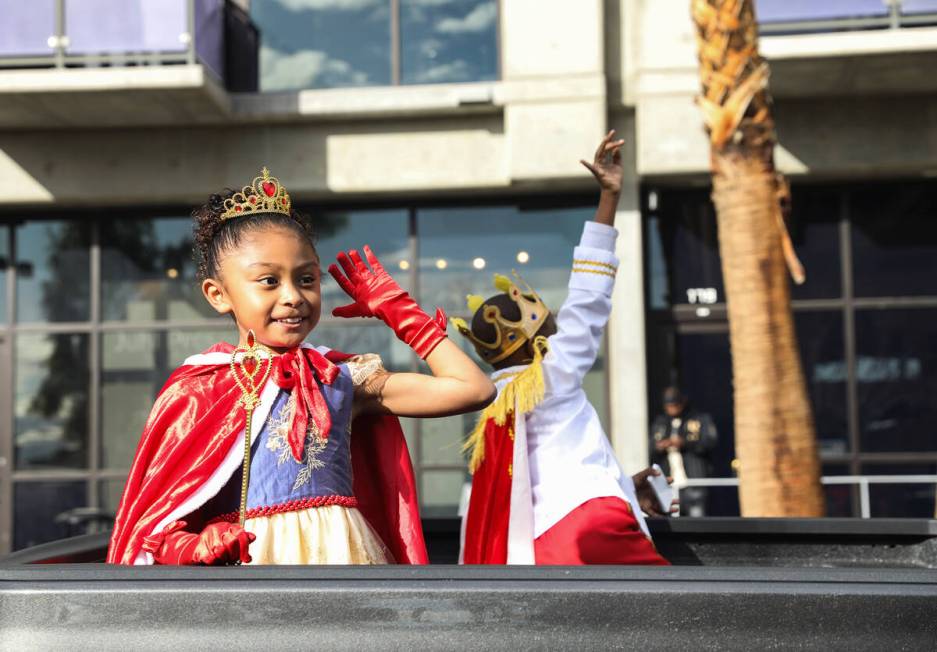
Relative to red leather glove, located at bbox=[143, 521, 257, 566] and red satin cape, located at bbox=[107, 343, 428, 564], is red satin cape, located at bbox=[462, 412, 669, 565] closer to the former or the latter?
red satin cape, located at bbox=[107, 343, 428, 564]

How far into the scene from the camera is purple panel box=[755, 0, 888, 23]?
938cm

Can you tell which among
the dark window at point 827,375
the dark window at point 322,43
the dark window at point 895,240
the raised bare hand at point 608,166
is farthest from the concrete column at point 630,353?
the raised bare hand at point 608,166

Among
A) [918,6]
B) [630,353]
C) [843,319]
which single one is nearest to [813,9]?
[918,6]

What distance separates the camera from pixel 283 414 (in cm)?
230

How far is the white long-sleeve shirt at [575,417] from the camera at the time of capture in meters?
3.14

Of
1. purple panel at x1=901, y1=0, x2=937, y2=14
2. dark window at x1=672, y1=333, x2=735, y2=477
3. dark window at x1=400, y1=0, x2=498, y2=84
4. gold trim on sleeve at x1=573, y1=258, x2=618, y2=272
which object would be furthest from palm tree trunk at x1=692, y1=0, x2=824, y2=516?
dark window at x1=400, y1=0, x2=498, y2=84

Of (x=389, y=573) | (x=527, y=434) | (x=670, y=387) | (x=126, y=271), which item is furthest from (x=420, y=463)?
(x=389, y=573)

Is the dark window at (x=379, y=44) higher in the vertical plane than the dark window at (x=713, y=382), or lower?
higher

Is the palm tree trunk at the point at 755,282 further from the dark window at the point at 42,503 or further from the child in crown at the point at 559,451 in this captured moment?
the dark window at the point at 42,503

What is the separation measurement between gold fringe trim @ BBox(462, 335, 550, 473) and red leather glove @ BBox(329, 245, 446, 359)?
881 mm

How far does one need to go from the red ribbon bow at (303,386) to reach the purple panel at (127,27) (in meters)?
8.04

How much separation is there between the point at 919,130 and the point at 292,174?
20.0 feet

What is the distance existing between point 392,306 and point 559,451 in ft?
3.71

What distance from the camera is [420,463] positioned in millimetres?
10250
